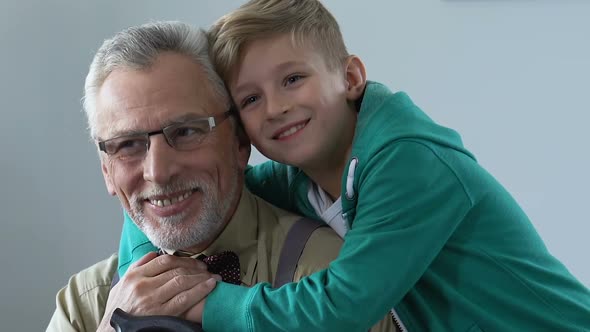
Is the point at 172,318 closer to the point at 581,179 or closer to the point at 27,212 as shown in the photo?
the point at 27,212

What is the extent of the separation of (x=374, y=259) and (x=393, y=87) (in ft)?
4.50

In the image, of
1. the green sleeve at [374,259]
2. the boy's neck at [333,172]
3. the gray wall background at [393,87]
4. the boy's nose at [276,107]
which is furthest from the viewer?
the gray wall background at [393,87]

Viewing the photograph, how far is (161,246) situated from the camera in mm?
1494

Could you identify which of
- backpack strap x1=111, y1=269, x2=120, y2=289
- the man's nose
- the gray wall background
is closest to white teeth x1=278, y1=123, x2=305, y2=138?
the man's nose

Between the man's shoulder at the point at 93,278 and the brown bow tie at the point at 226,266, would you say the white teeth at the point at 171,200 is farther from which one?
the man's shoulder at the point at 93,278

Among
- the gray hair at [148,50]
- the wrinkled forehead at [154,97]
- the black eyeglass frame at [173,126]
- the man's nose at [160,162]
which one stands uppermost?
the gray hair at [148,50]

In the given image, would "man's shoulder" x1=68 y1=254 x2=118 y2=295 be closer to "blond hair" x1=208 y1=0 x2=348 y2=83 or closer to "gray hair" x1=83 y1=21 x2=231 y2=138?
"gray hair" x1=83 y1=21 x2=231 y2=138

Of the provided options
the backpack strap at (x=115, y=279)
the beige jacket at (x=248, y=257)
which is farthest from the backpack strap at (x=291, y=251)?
the backpack strap at (x=115, y=279)

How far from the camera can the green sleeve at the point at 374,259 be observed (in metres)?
1.25

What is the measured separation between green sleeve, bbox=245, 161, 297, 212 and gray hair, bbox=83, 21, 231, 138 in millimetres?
224

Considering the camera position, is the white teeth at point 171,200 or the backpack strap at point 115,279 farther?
the backpack strap at point 115,279

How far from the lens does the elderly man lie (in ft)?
4.63

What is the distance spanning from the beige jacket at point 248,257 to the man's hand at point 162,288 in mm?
93

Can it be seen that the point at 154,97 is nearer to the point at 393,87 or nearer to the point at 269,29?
the point at 269,29
